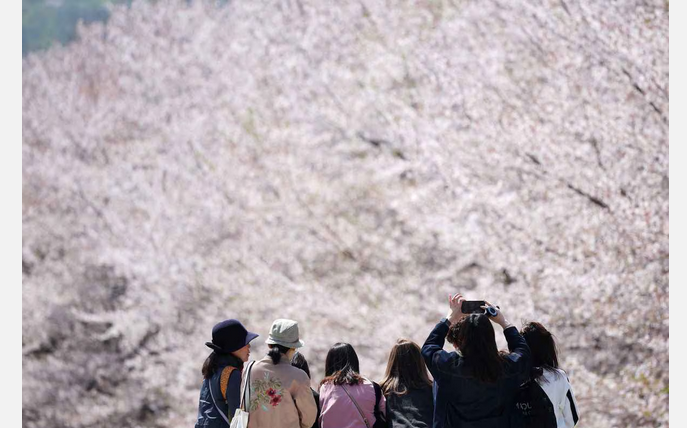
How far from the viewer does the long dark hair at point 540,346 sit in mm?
2957

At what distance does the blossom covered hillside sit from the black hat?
10.7ft

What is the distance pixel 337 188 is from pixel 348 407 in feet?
17.4

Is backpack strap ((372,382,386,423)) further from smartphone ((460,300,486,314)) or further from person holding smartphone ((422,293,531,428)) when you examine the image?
smartphone ((460,300,486,314))

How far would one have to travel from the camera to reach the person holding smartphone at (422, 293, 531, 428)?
279 centimetres

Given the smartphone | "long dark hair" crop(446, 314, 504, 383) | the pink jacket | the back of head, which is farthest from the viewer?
the back of head

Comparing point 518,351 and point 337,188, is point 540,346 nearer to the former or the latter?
point 518,351

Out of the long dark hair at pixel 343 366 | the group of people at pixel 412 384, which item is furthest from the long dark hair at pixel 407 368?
the long dark hair at pixel 343 366

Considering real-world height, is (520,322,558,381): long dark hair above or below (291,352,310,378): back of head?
above

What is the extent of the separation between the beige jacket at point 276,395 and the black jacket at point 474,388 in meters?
0.59

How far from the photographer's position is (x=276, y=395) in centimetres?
314

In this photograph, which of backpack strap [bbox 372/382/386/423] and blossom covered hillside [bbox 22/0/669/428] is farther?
blossom covered hillside [bbox 22/0/669/428]

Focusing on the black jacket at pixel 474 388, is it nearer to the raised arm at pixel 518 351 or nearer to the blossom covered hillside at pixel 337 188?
the raised arm at pixel 518 351

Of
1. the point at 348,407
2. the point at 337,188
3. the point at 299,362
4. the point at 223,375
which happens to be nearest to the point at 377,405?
the point at 348,407

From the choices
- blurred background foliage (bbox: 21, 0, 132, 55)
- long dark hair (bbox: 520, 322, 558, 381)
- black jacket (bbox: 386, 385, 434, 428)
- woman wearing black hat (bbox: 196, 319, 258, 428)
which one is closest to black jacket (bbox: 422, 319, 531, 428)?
long dark hair (bbox: 520, 322, 558, 381)
